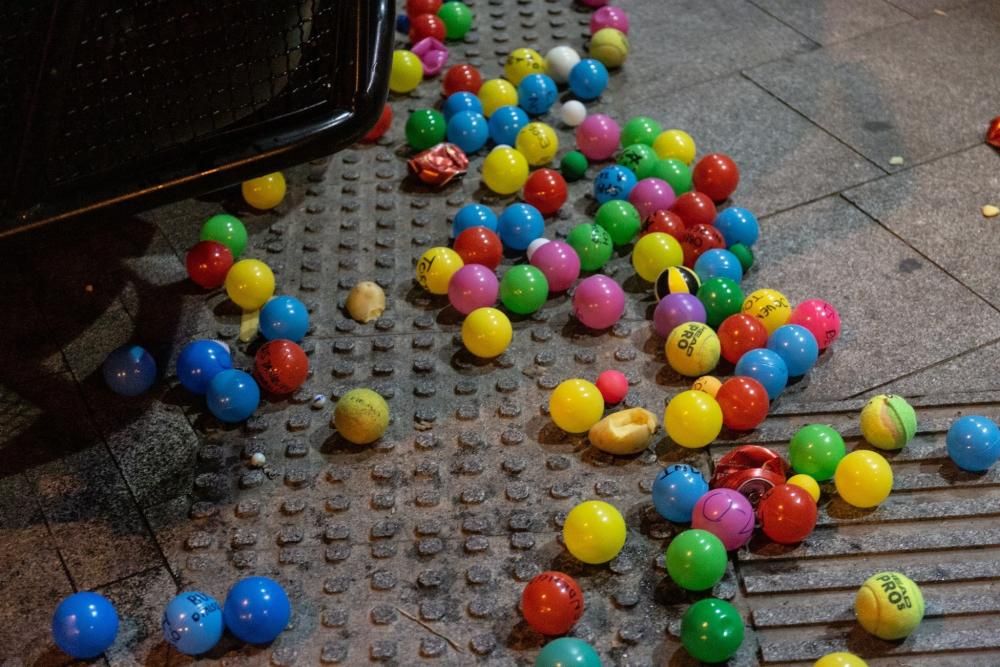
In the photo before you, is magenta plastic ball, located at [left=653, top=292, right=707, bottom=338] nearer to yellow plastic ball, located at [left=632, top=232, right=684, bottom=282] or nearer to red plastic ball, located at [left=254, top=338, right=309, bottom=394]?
yellow plastic ball, located at [left=632, top=232, right=684, bottom=282]

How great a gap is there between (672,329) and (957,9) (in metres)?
1.89

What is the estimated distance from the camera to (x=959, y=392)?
7.54ft

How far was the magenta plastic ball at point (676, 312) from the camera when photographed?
2.41m

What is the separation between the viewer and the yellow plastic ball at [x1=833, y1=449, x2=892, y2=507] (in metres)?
2.03

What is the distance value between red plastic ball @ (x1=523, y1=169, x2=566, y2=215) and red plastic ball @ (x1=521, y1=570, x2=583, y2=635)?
3.86 feet

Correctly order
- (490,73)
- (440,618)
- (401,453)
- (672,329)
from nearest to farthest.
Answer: (440,618), (401,453), (672,329), (490,73)

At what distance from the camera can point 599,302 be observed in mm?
2438

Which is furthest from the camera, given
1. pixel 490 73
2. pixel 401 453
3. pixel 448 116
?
pixel 490 73

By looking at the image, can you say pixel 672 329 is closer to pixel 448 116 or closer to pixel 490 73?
pixel 448 116

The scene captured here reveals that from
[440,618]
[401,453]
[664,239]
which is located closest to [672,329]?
[664,239]

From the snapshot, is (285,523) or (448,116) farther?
(448,116)

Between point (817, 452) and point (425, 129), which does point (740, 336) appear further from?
point (425, 129)

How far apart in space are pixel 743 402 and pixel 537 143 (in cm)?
105

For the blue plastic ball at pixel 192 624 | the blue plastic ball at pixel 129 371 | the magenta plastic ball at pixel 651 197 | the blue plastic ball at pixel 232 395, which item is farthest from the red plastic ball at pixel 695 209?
the blue plastic ball at pixel 192 624
